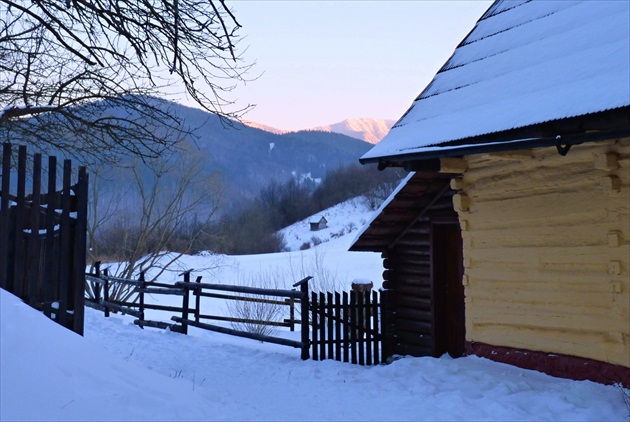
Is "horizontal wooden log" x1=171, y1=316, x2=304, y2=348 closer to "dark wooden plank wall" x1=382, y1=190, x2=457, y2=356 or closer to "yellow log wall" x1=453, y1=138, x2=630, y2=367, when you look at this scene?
"dark wooden plank wall" x1=382, y1=190, x2=457, y2=356

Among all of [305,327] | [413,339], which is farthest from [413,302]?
[305,327]

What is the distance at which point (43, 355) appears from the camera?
517 cm

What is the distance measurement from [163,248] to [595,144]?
23.7 m

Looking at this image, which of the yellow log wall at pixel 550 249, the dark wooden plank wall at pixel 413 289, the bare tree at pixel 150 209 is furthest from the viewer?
the bare tree at pixel 150 209

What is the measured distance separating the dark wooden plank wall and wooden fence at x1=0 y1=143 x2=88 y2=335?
5.82m

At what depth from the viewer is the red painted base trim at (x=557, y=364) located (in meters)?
6.57

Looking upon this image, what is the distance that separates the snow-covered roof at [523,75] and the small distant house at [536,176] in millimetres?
20

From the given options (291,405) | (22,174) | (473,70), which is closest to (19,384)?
(22,174)

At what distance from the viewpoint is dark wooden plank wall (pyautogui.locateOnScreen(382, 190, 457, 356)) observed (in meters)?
10.5

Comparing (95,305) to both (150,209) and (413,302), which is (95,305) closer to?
(150,209)

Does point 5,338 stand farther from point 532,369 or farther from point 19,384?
point 532,369

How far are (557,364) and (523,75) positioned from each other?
3.47 metres

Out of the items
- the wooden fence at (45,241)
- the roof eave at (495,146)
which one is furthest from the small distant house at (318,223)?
the wooden fence at (45,241)

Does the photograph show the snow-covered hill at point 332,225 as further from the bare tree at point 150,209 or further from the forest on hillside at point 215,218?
the bare tree at point 150,209
